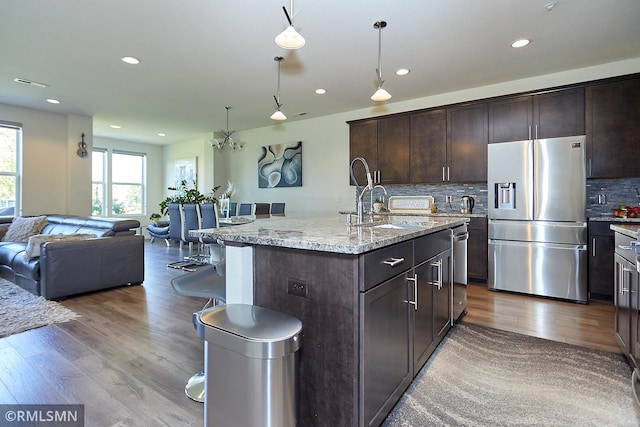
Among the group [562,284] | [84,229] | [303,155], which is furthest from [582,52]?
[84,229]

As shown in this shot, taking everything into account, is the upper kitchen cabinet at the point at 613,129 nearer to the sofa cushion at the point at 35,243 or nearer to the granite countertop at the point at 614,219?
the granite countertop at the point at 614,219

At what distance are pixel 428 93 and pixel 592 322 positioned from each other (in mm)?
3438

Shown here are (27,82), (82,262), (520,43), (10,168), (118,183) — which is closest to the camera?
(520,43)

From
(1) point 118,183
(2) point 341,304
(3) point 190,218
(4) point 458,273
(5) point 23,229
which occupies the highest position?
(1) point 118,183

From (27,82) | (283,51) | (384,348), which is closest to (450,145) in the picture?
(283,51)

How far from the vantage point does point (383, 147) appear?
16.9 feet

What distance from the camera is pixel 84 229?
4355mm

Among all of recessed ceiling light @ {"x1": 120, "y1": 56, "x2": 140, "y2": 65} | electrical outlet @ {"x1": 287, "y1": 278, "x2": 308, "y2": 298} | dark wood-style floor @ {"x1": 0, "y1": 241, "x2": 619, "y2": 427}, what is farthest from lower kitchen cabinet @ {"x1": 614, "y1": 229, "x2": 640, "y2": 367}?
recessed ceiling light @ {"x1": 120, "y1": 56, "x2": 140, "y2": 65}

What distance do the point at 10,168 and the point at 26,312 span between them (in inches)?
154

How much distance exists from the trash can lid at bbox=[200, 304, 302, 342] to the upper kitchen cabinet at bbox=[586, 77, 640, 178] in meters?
4.05

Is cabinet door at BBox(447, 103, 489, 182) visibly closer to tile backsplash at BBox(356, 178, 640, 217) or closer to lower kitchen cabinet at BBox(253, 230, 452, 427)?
tile backsplash at BBox(356, 178, 640, 217)

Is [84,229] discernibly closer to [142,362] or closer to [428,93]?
[142,362]

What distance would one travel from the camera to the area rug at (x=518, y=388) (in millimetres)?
1616

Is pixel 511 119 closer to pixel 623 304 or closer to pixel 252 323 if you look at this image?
pixel 623 304
